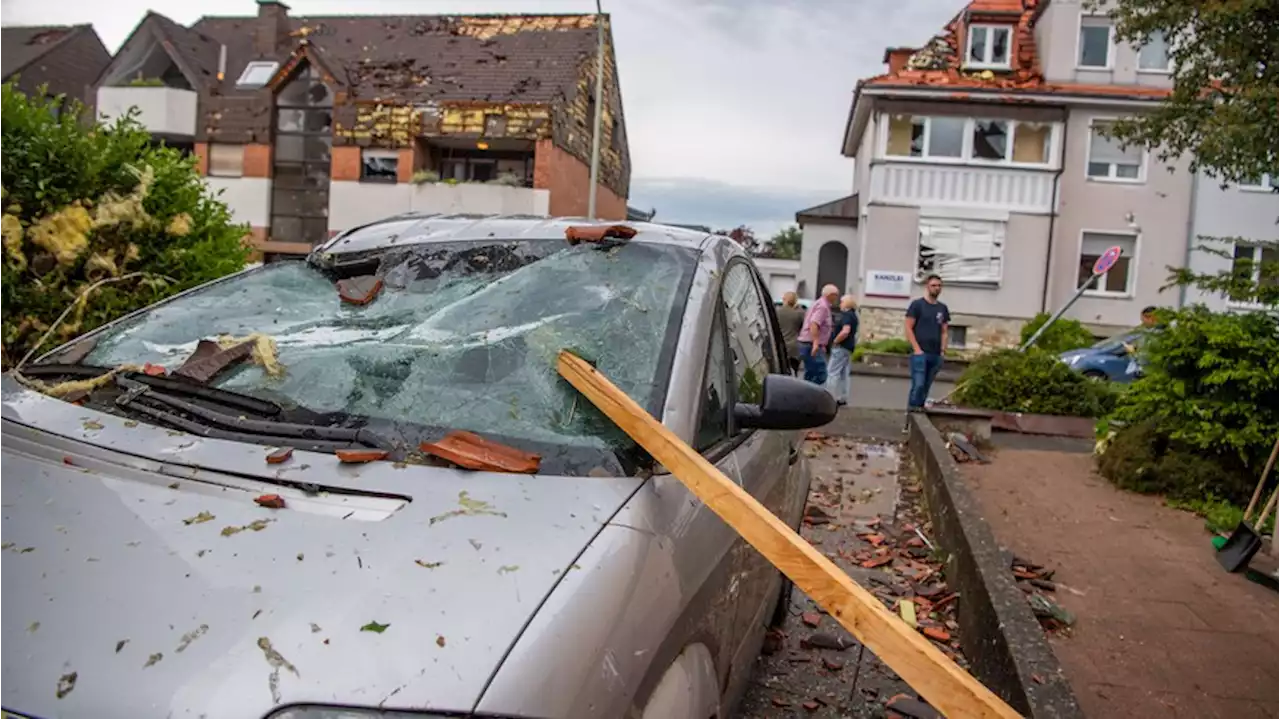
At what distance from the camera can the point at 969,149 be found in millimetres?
24203

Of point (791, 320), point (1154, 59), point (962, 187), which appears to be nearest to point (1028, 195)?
point (962, 187)

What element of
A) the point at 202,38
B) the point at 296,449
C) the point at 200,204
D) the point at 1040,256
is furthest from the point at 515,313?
the point at 202,38

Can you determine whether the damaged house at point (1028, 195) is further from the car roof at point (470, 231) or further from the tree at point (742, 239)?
the car roof at point (470, 231)

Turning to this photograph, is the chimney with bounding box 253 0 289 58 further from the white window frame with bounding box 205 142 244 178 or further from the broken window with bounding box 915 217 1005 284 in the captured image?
the broken window with bounding box 915 217 1005 284

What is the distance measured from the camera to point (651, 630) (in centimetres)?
183

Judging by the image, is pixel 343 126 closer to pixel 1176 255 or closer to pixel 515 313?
pixel 1176 255

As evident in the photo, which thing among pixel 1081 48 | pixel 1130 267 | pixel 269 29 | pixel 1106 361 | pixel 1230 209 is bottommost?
pixel 1106 361

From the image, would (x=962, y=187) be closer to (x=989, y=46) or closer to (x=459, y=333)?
(x=989, y=46)

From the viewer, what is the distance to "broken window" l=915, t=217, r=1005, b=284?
24359 mm

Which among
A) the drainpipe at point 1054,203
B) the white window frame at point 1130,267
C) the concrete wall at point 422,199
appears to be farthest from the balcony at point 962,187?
the concrete wall at point 422,199

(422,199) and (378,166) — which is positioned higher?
(378,166)

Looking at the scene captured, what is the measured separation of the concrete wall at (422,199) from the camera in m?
28.6

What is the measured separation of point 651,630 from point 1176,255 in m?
27.4

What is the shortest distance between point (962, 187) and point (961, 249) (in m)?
1.64
